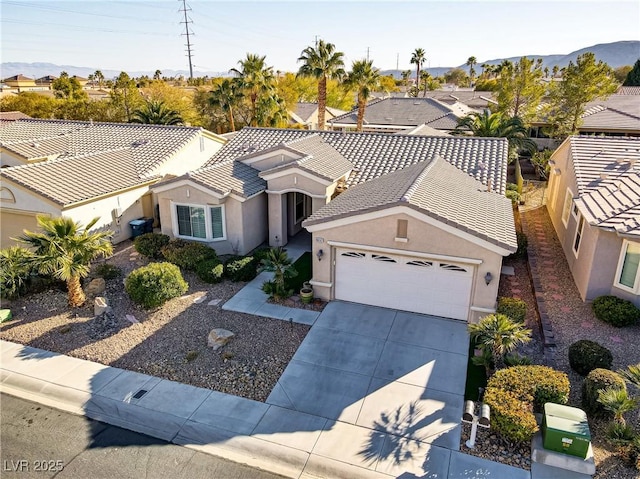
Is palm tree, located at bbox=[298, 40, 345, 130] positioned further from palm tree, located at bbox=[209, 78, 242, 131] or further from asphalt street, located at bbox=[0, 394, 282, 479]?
asphalt street, located at bbox=[0, 394, 282, 479]

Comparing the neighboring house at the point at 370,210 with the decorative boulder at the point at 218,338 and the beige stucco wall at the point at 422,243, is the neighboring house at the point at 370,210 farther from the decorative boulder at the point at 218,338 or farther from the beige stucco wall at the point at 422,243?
the decorative boulder at the point at 218,338

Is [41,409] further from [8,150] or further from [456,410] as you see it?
[8,150]

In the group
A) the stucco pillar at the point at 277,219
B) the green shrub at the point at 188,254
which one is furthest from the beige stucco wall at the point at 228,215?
the green shrub at the point at 188,254

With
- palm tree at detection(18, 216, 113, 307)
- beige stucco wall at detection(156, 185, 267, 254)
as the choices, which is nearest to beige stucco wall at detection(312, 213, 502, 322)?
beige stucco wall at detection(156, 185, 267, 254)

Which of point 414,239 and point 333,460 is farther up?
point 414,239

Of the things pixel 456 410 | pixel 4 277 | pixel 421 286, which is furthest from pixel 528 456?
pixel 4 277

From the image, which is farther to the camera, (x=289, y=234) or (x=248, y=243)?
(x=289, y=234)
